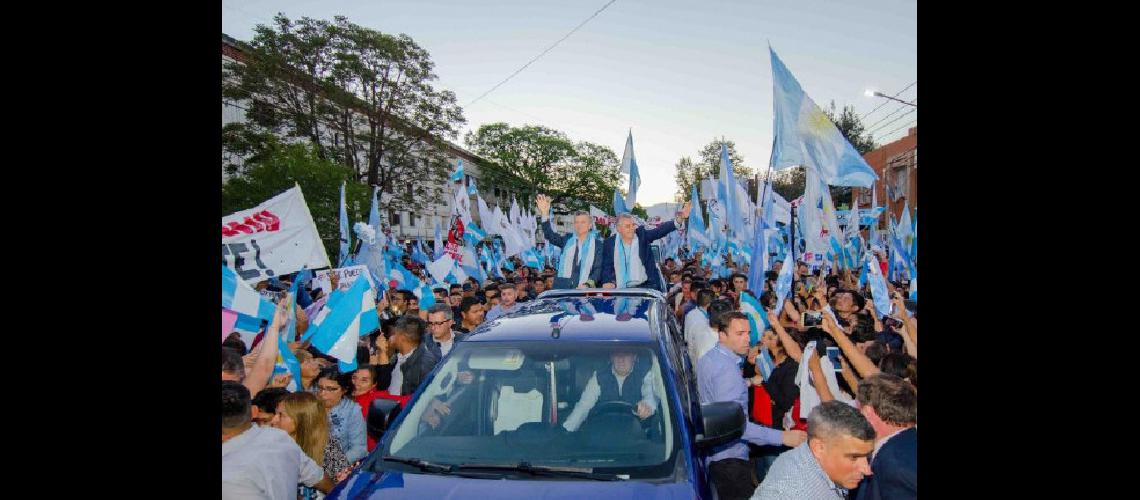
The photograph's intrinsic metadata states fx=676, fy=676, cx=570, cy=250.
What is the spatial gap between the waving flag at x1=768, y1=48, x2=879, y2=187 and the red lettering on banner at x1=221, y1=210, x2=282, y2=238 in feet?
16.8

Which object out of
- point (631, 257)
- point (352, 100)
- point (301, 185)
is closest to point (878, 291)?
point (631, 257)

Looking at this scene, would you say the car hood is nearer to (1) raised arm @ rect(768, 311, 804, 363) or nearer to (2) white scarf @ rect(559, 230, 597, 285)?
(1) raised arm @ rect(768, 311, 804, 363)

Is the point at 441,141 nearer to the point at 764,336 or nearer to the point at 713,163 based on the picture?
the point at 764,336

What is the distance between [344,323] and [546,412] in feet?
9.25

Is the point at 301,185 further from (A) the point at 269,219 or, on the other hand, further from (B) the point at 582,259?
(A) the point at 269,219

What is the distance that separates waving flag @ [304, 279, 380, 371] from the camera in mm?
5281

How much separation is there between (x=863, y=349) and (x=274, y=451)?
165 inches

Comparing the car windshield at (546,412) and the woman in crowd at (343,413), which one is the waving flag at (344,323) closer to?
the woman in crowd at (343,413)

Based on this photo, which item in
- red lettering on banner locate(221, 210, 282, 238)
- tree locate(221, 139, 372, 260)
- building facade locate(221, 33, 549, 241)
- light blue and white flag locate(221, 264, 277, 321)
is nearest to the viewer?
light blue and white flag locate(221, 264, 277, 321)

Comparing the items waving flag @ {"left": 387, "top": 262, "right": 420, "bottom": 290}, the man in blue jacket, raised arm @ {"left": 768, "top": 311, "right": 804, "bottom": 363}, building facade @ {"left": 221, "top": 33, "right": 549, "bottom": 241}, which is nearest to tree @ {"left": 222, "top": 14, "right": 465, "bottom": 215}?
building facade @ {"left": 221, "top": 33, "right": 549, "bottom": 241}

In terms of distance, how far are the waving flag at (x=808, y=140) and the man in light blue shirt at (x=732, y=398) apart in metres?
2.78

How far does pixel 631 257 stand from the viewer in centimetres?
802
